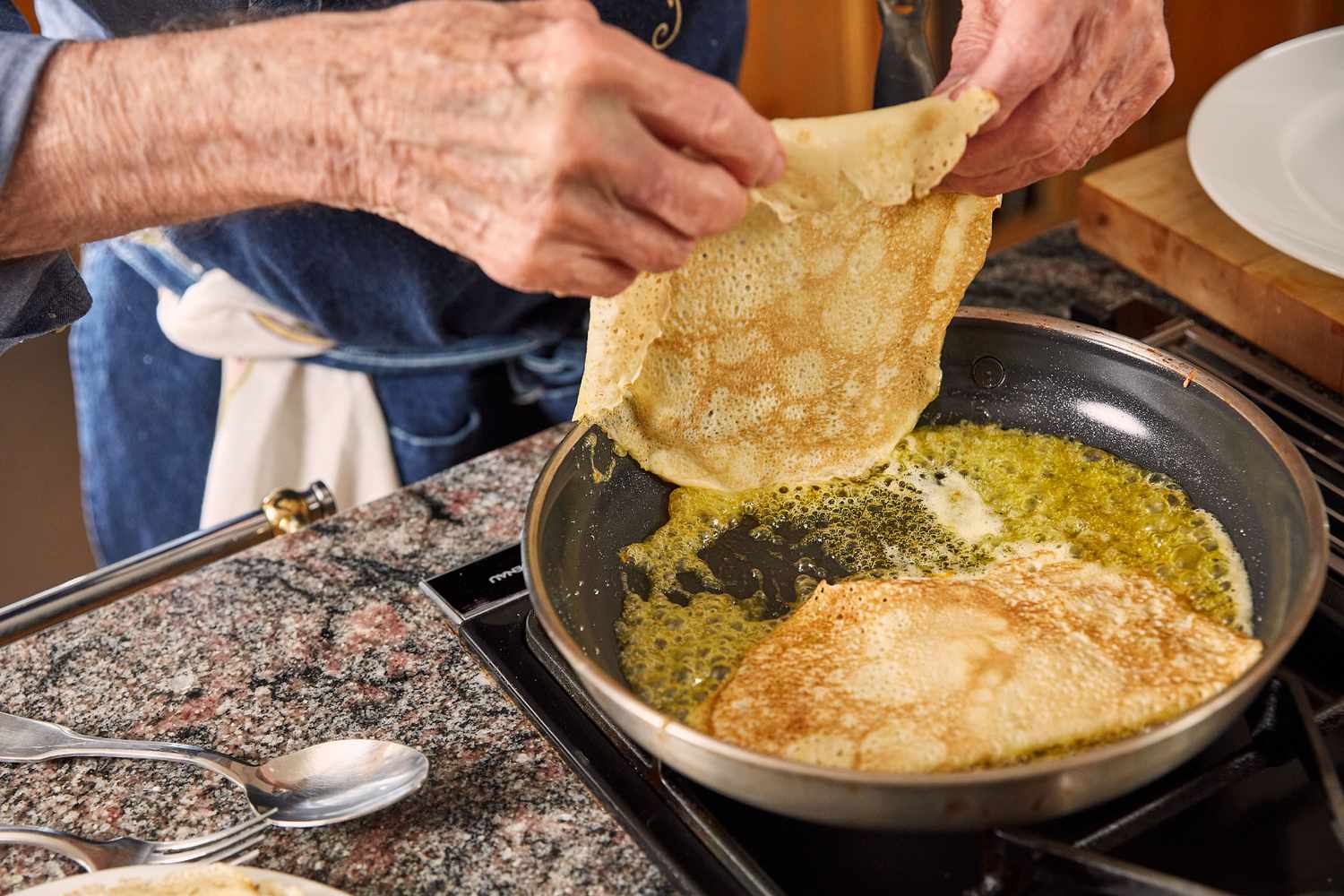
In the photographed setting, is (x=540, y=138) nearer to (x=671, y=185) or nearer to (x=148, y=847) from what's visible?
(x=671, y=185)

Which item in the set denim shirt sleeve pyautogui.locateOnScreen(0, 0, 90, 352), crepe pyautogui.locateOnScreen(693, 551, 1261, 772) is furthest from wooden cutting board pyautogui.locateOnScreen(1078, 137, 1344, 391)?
denim shirt sleeve pyautogui.locateOnScreen(0, 0, 90, 352)

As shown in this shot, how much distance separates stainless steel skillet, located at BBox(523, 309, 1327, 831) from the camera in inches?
20.5

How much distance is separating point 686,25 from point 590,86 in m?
0.62

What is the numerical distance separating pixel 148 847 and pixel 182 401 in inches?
28.1

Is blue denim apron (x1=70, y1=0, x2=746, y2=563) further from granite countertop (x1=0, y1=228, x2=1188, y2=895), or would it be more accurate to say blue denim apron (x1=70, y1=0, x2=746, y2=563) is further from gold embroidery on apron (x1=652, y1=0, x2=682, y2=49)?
granite countertop (x1=0, y1=228, x2=1188, y2=895)

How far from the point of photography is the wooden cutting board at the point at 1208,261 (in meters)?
0.94

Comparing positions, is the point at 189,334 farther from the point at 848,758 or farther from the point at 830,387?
the point at 848,758

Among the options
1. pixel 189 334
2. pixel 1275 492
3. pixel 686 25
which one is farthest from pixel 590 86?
pixel 189 334

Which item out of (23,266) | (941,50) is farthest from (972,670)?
(941,50)

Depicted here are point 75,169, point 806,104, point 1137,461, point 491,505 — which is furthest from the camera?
point 806,104

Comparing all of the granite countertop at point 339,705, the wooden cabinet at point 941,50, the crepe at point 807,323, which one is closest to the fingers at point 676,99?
the crepe at point 807,323

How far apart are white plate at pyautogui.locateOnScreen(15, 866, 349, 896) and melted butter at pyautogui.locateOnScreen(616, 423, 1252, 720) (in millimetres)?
208

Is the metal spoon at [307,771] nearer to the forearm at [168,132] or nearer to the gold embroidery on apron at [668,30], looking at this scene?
the forearm at [168,132]

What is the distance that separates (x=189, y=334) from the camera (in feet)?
3.70
